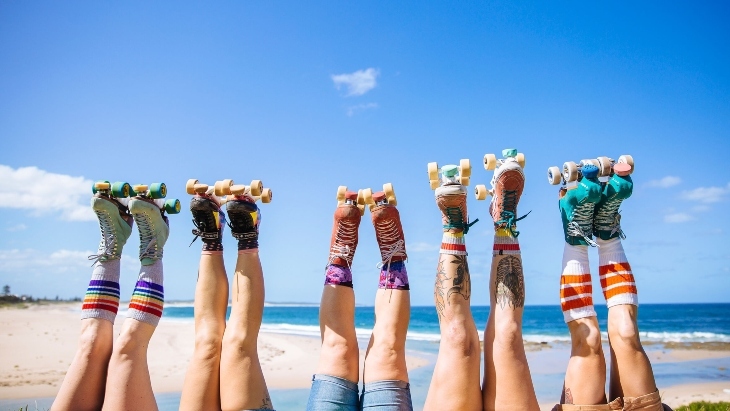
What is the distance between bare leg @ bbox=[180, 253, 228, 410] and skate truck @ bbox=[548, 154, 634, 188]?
2.16 meters

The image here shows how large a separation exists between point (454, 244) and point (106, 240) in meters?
2.38

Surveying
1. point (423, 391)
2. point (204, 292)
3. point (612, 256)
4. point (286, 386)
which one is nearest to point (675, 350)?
point (423, 391)

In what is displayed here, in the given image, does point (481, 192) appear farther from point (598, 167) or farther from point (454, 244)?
point (598, 167)

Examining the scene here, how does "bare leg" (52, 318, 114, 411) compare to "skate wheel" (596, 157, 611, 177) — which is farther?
"bare leg" (52, 318, 114, 411)

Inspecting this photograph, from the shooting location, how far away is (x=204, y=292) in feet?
11.1

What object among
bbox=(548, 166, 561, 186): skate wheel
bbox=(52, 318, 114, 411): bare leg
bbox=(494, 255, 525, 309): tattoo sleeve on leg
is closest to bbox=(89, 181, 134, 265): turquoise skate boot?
bbox=(52, 318, 114, 411): bare leg

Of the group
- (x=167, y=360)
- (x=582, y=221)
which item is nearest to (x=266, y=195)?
(x=582, y=221)

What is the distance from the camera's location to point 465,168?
3051 mm

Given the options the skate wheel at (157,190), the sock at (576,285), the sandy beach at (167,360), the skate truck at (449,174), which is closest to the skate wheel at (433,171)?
the skate truck at (449,174)

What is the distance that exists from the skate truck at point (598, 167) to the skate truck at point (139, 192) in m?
2.48

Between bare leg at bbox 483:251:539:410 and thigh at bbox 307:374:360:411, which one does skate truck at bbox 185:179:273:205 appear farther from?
bare leg at bbox 483:251:539:410

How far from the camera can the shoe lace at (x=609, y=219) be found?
3.19 meters

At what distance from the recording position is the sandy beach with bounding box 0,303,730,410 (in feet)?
27.3

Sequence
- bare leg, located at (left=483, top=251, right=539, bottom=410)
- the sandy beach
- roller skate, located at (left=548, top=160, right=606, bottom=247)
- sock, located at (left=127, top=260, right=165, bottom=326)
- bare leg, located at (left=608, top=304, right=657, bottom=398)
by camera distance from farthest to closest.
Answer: the sandy beach, sock, located at (left=127, top=260, right=165, bottom=326), roller skate, located at (left=548, top=160, right=606, bottom=247), bare leg, located at (left=608, top=304, right=657, bottom=398), bare leg, located at (left=483, top=251, right=539, bottom=410)
